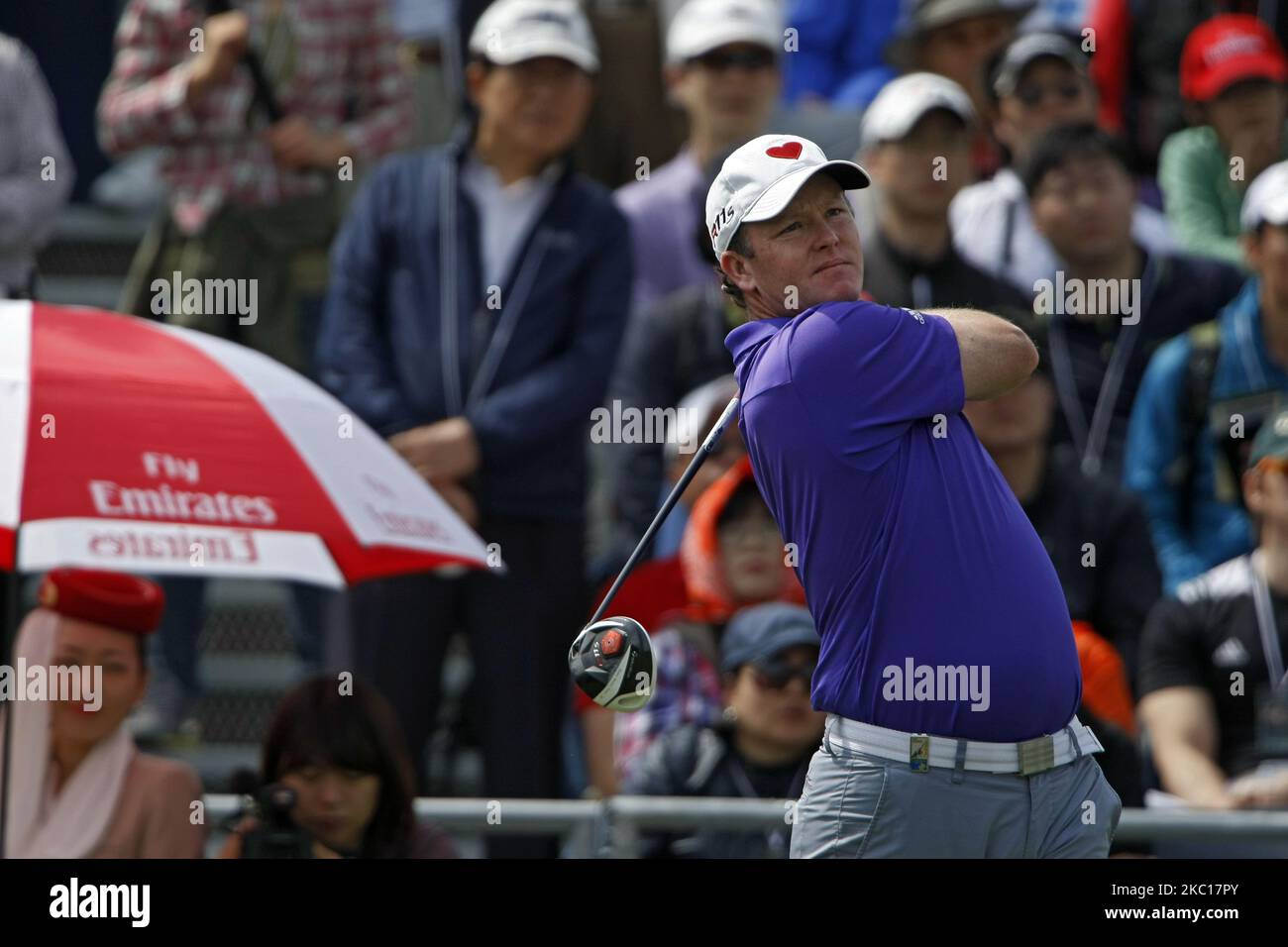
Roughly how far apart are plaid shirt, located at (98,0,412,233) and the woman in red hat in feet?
6.82

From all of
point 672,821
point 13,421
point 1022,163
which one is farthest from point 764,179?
point 1022,163

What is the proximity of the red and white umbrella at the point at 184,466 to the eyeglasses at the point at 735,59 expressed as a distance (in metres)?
2.67

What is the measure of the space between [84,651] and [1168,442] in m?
3.44

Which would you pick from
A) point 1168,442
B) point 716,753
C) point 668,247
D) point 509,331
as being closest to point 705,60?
point 668,247

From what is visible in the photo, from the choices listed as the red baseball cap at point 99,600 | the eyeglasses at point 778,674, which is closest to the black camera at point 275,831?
the red baseball cap at point 99,600

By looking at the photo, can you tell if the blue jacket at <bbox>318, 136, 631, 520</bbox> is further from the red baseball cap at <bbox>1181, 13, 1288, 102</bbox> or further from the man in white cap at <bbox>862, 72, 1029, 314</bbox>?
the red baseball cap at <bbox>1181, 13, 1288, 102</bbox>

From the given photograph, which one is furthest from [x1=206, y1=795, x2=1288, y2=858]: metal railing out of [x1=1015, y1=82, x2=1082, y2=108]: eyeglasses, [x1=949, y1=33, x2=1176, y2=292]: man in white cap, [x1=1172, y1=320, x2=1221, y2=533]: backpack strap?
[x1=1015, y1=82, x2=1082, y2=108]: eyeglasses

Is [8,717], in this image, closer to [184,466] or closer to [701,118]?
[184,466]

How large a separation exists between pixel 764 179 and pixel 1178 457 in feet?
11.4

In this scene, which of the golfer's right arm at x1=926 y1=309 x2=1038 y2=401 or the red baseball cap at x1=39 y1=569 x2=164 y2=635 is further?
the red baseball cap at x1=39 y1=569 x2=164 y2=635

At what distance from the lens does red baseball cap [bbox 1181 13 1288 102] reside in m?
8.26

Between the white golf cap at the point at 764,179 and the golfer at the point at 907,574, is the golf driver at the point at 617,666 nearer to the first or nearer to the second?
the golfer at the point at 907,574

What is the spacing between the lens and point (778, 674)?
6207 mm

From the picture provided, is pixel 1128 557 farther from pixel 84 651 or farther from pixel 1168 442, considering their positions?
pixel 84 651
